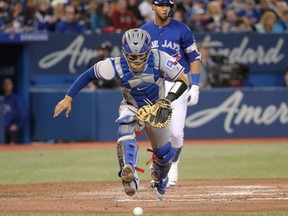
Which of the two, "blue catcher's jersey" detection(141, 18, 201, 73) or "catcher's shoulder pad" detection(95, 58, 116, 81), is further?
"blue catcher's jersey" detection(141, 18, 201, 73)

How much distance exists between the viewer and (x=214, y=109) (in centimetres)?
1747

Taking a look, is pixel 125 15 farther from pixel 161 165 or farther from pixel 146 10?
pixel 161 165

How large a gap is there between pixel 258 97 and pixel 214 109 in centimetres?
97

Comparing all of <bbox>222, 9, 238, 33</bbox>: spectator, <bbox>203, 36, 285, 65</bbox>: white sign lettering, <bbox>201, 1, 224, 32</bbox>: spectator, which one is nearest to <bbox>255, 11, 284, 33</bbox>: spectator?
<bbox>203, 36, 285, 65</bbox>: white sign lettering

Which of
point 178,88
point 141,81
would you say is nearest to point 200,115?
point 178,88

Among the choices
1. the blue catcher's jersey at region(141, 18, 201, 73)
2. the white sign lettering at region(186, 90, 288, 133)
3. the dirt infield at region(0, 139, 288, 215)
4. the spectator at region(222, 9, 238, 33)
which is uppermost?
the blue catcher's jersey at region(141, 18, 201, 73)

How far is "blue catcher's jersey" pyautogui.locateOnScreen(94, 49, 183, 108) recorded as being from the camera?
820 centimetres

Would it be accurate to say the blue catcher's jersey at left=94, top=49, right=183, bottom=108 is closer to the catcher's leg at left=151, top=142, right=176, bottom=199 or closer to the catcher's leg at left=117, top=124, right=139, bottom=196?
the catcher's leg at left=117, top=124, right=139, bottom=196

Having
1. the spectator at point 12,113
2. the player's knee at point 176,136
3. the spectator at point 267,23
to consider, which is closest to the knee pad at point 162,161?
the player's knee at point 176,136

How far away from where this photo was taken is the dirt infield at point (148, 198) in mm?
8211

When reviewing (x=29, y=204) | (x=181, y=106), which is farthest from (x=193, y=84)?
(x=29, y=204)

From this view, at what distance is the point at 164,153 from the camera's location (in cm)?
844

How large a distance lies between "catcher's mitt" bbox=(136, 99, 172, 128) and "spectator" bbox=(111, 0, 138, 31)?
10282mm

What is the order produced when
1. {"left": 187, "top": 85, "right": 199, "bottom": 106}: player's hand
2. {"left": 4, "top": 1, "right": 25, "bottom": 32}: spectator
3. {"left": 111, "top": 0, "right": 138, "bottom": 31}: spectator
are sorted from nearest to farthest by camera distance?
{"left": 187, "top": 85, "right": 199, "bottom": 106}: player's hand → {"left": 4, "top": 1, "right": 25, "bottom": 32}: spectator → {"left": 111, "top": 0, "right": 138, "bottom": 31}: spectator
